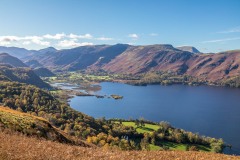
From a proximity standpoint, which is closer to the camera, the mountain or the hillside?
the hillside

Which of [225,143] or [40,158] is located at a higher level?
[40,158]

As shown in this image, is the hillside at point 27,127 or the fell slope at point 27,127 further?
the fell slope at point 27,127

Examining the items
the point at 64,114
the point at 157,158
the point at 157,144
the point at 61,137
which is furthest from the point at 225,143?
the point at 157,158

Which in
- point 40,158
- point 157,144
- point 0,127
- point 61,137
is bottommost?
point 157,144

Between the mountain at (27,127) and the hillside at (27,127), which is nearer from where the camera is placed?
the hillside at (27,127)

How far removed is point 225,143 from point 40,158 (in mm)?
176150

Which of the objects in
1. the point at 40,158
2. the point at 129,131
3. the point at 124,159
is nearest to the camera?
the point at 40,158

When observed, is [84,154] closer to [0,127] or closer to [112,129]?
[0,127]

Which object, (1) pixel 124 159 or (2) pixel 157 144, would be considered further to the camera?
(2) pixel 157 144

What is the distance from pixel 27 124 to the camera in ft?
129

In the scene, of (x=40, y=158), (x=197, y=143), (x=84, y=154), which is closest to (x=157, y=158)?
(x=84, y=154)

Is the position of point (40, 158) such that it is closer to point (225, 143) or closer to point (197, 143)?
point (197, 143)

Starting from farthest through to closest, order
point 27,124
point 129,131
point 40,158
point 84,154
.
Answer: point 129,131
point 27,124
point 84,154
point 40,158

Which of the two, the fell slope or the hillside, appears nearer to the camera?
the hillside
